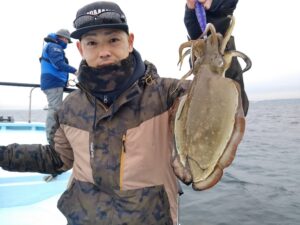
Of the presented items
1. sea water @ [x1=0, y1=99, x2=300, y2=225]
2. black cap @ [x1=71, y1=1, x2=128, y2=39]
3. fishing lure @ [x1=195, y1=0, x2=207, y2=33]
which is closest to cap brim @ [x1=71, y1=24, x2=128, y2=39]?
black cap @ [x1=71, y1=1, x2=128, y2=39]

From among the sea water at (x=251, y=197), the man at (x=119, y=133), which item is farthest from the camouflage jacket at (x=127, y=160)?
the sea water at (x=251, y=197)

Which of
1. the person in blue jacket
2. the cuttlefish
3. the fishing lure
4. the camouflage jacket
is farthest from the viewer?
the person in blue jacket

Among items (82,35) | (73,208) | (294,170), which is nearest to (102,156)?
(73,208)

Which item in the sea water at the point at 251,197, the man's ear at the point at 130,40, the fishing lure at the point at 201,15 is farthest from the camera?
the sea water at the point at 251,197

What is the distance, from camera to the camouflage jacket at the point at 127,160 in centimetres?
223

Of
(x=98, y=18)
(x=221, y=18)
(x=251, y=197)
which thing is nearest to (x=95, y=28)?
(x=98, y=18)

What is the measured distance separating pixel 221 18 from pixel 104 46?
0.74 meters

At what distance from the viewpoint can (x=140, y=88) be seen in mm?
2346

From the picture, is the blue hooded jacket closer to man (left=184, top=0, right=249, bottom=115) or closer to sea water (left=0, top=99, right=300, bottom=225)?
sea water (left=0, top=99, right=300, bottom=225)

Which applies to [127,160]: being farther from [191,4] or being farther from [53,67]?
[53,67]

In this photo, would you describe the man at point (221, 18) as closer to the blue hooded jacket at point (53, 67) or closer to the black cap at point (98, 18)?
the black cap at point (98, 18)

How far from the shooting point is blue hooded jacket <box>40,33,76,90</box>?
662 centimetres

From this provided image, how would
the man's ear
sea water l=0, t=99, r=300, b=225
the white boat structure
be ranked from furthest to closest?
1. sea water l=0, t=99, r=300, b=225
2. the white boat structure
3. the man's ear

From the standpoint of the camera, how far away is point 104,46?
2299 millimetres
